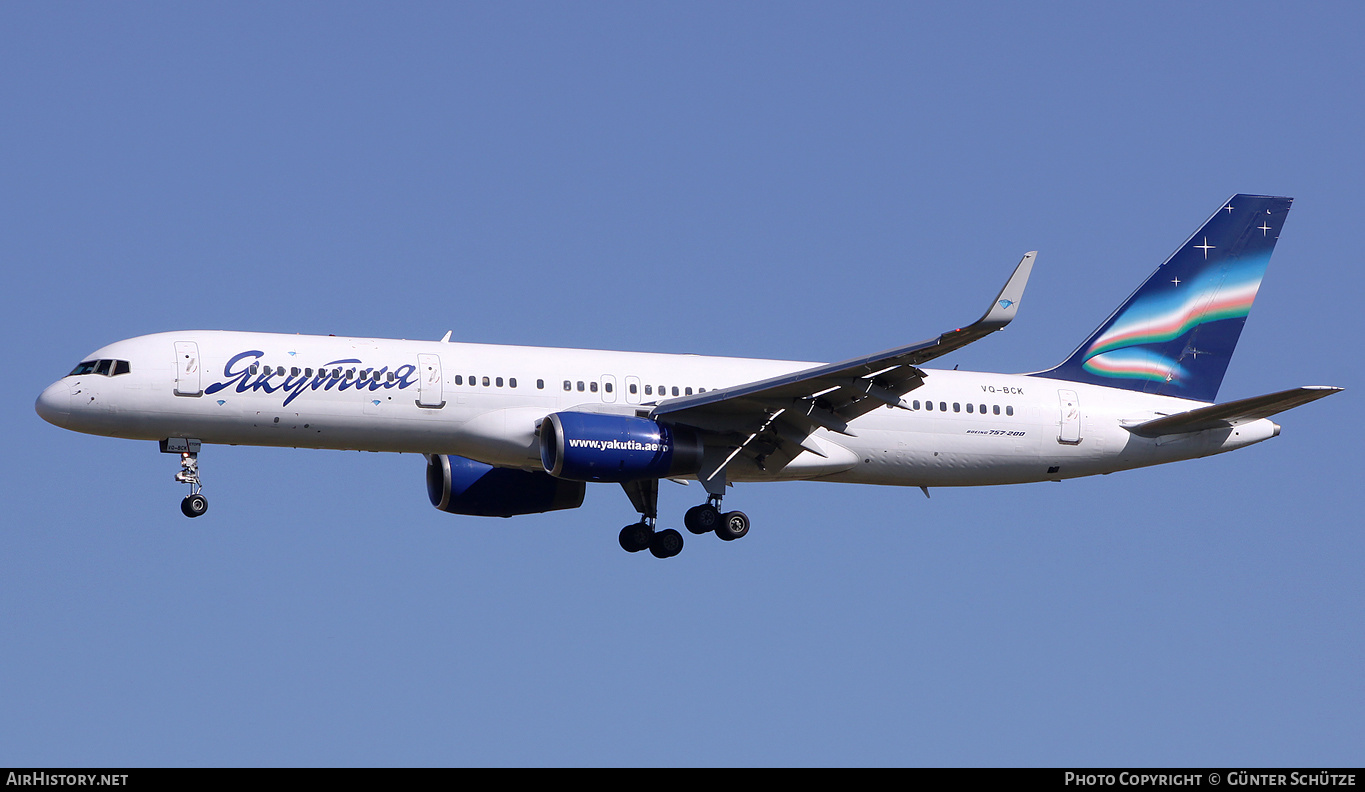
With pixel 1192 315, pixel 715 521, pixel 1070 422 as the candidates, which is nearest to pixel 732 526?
pixel 715 521

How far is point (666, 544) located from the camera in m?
38.1

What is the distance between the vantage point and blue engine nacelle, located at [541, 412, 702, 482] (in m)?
33.3

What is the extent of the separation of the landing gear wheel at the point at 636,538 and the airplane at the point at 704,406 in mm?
73

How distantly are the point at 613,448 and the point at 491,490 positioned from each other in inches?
265

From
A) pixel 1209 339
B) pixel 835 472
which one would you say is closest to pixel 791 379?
pixel 835 472

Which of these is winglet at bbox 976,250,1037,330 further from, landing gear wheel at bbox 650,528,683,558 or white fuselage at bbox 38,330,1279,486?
landing gear wheel at bbox 650,528,683,558

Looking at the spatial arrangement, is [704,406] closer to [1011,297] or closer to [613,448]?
[613,448]

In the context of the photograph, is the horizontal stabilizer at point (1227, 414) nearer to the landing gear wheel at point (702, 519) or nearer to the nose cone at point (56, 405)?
the landing gear wheel at point (702, 519)

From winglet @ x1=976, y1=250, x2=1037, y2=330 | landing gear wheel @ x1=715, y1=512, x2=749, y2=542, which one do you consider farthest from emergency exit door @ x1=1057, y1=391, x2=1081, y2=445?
winglet @ x1=976, y1=250, x2=1037, y2=330

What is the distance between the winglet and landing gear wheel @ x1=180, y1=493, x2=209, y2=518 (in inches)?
649
